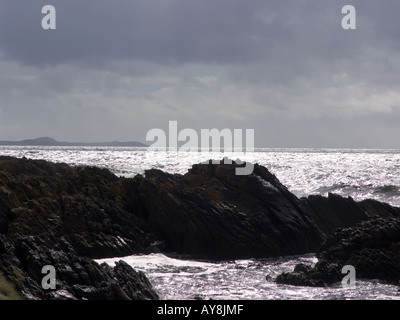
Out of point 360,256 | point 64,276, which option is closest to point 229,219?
point 360,256

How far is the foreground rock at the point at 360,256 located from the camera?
2818 centimetres

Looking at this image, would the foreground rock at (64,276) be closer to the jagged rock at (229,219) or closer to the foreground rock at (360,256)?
the foreground rock at (360,256)

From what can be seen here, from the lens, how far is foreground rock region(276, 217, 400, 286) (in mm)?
28181

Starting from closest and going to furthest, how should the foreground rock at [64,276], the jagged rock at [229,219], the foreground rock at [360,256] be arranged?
1. the foreground rock at [64,276]
2. the foreground rock at [360,256]
3. the jagged rock at [229,219]

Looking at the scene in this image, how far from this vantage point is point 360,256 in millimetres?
29844

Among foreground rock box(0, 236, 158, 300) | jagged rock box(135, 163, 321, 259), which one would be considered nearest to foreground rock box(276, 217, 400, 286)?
jagged rock box(135, 163, 321, 259)

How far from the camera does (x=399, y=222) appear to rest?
109 ft

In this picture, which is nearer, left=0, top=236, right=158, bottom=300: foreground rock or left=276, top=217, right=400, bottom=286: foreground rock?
left=0, top=236, right=158, bottom=300: foreground rock

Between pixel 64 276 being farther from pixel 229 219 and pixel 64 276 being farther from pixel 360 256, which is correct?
pixel 229 219

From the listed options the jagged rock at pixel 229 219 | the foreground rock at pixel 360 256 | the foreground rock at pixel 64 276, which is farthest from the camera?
the jagged rock at pixel 229 219

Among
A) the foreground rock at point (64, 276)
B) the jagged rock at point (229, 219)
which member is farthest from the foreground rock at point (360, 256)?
the foreground rock at point (64, 276)

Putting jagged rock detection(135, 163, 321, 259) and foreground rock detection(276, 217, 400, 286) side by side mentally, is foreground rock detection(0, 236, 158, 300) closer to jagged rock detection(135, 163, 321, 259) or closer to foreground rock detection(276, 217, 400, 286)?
foreground rock detection(276, 217, 400, 286)

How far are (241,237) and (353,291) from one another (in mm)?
12045

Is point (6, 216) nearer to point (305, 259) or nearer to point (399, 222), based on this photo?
point (305, 259)
